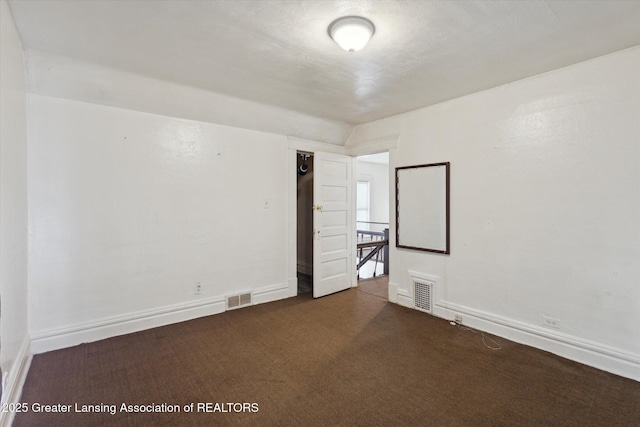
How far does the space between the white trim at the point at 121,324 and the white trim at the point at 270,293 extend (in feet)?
1.48

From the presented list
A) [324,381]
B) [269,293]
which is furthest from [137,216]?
[324,381]

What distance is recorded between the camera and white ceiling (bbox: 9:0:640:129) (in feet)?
6.22

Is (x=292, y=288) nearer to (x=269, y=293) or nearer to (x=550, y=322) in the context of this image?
(x=269, y=293)

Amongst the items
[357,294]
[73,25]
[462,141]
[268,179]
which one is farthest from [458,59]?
[357,294]

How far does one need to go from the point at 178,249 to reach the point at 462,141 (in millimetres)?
3525

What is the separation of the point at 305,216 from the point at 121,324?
3506mm

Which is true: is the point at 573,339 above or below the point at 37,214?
below

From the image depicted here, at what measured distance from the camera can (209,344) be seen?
2924mm

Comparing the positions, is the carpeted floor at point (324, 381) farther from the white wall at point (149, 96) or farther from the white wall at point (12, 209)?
the white wall at point (149, 96)

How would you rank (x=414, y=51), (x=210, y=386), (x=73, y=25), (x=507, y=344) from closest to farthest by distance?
(x=73, y=25), (x=210, y=386), (x=414, y=51), (x=507, y=344)

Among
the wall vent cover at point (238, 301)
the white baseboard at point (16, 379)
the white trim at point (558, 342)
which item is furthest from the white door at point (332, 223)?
the white baseboard at point (16, 379)

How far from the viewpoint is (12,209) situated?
214 cm

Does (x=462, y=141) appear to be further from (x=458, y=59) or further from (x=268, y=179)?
(x=268, y=179)

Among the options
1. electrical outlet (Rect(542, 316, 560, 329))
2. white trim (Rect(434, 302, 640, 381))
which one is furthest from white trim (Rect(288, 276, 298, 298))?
electrical outlet (Rect(542, 316, 560, 329))
